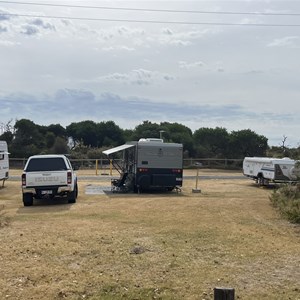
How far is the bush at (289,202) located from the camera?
12.4 m

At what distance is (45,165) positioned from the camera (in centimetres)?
1750

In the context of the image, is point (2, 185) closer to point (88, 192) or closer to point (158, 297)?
point (88, 192)

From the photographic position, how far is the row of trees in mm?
51344

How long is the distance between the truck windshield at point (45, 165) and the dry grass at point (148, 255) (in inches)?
143

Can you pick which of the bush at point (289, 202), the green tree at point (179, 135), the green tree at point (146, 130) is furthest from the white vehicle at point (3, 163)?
the green tree at point (146, 130)

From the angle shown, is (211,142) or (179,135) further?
(179,135)

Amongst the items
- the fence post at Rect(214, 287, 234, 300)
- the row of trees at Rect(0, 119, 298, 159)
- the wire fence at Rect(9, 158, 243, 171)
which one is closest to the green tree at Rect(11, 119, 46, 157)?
the row of trees at Rect(0, 119, 298, 159)

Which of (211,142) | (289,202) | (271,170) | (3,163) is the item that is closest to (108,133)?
(211,142)

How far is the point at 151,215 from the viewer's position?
13.4 meters

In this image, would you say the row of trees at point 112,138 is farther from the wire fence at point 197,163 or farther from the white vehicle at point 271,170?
the white vehicle at point 271,170

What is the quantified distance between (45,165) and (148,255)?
33.3ft

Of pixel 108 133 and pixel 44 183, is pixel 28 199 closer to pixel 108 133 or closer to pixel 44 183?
pixel 44 183

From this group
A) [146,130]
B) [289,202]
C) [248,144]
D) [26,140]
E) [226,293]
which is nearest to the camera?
[226,293]

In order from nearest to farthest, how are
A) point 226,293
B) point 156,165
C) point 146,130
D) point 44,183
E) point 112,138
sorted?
point 226,293, point 44,183, point 156,165, point 146,130, point 112,138
